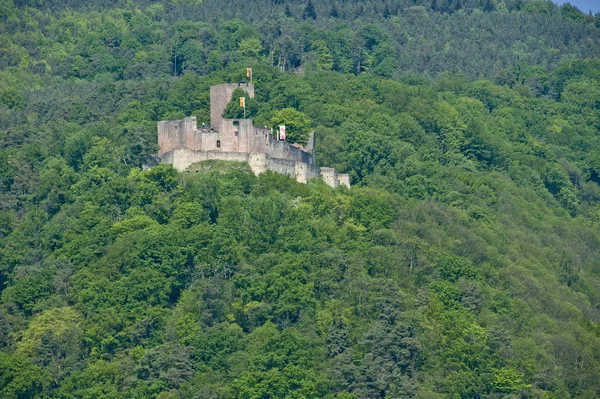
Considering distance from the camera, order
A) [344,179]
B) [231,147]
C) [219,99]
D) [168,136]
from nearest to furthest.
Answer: [231,147], [168,136], [344,179], [219,99]

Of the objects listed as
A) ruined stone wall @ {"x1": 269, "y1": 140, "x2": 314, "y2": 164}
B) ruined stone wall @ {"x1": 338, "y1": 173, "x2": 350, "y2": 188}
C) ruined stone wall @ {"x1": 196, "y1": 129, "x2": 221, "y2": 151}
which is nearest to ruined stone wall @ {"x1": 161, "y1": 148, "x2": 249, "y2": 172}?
ruined stone wall @ {"x1": 196, "y1": 129, "x2": 221, "y2": 151}

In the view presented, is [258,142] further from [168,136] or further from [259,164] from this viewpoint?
[168,136]

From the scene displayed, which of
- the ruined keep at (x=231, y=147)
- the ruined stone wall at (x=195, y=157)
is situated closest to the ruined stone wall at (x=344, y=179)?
the ruined keep at (x=231, y=147)

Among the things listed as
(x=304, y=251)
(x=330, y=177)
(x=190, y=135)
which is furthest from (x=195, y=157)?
(x=304, y=251)

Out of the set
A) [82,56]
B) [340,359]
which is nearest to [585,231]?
[340,359]

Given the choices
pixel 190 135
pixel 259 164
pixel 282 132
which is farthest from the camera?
pixel 282 132

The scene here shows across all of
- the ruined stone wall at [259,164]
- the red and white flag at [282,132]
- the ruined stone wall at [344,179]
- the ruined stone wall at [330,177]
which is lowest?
the ruined stone wall at [344,179]

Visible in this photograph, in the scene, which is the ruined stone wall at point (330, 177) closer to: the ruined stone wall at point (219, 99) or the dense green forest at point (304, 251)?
the dense green forest at point (304, 251)

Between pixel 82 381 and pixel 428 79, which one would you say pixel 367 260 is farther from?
pixel 428 79
